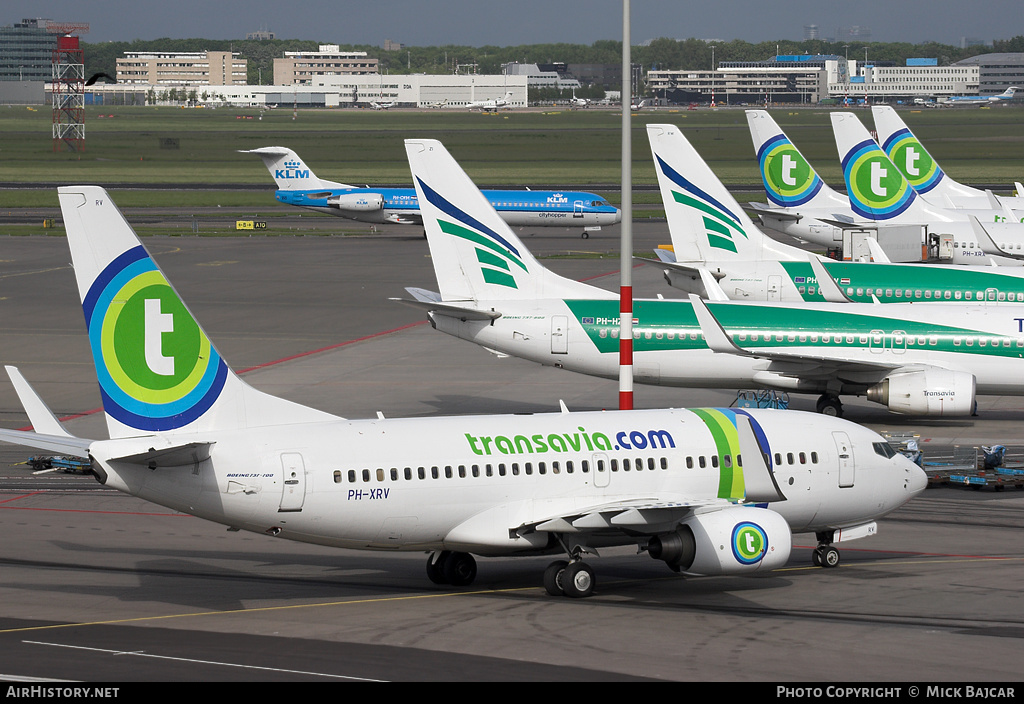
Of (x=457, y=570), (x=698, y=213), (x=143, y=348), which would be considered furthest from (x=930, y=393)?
(x=143, y=348)

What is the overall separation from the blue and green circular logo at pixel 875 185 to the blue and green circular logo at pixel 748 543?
5785cm

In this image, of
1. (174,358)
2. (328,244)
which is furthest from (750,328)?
(328,244)

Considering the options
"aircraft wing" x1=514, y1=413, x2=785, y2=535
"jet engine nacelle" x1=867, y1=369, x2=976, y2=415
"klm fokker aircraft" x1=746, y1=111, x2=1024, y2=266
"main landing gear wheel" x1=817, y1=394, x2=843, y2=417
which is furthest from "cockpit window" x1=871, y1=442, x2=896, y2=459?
"klm fokker aircraft" x1=746, y1=111, x2=1024, y2=266

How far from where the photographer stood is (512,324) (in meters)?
47.6

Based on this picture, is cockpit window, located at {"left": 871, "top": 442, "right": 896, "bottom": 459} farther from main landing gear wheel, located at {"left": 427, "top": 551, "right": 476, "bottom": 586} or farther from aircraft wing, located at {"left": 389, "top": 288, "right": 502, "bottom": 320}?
aircraft wing, located at {"left": 389, "top": 288, "right": 502, "bottom": 320}

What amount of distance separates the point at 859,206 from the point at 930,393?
36479 millimetres

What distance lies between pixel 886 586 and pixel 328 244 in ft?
290

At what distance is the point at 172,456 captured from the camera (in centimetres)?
2620

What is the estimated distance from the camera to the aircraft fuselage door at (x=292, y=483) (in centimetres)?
2722

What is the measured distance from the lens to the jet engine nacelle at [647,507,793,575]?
28109mm

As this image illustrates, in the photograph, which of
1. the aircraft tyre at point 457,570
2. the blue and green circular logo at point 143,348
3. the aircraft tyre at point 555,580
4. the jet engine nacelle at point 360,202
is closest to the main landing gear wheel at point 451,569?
the aircraft tyre at point 457,570

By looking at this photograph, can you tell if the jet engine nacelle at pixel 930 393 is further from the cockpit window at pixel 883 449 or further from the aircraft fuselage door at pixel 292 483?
the aircraft fuselage door at pixel 292 483

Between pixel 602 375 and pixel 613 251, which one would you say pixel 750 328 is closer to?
pixel 602 375

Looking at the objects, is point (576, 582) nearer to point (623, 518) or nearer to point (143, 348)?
point (623, 518)
